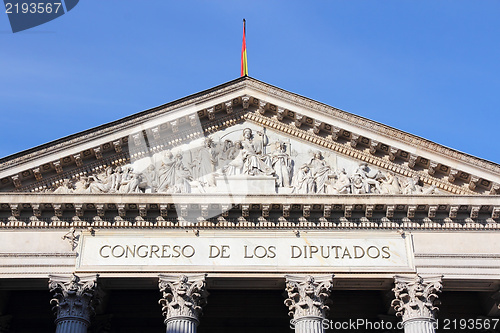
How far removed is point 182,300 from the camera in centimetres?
2355

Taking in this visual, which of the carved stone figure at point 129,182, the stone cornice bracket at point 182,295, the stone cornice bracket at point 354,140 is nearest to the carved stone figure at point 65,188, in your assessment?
the carved stone figure at point 129,182

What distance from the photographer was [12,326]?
88.2 ft

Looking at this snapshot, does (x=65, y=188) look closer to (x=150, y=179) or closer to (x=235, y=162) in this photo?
(x=150, y=179)

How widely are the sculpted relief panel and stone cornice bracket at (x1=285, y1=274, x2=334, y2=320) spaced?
3109 millimetres

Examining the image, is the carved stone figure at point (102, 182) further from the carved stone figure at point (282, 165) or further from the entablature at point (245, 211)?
the carved stone figure at point (282, 165)

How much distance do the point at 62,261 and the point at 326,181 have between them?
888 centimetres

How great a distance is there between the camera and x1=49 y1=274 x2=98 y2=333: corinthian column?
23109mm

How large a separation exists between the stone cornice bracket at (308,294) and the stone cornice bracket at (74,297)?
5957mm

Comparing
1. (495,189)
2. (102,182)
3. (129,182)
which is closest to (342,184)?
(495,189)

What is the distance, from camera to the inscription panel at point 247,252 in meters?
24.2

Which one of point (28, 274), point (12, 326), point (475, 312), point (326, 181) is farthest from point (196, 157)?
point (475, 312)

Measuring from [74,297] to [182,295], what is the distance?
10.6 feet

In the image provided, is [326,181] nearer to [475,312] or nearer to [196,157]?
[196,157]

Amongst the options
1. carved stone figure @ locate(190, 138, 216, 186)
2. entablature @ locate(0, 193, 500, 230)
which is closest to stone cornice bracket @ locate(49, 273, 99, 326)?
entablature @ locate(0, 193, 500, 230)
